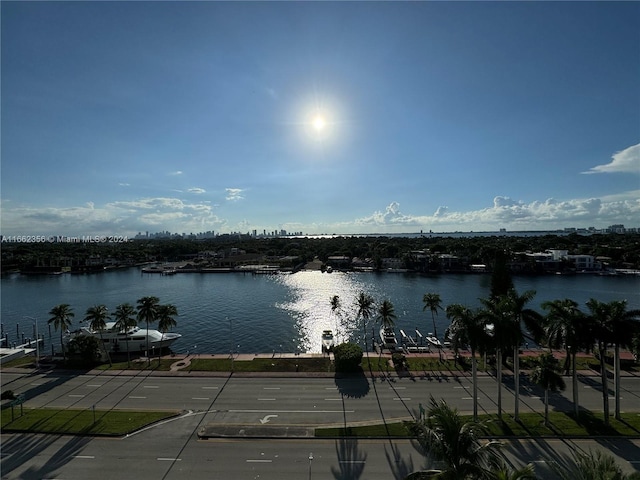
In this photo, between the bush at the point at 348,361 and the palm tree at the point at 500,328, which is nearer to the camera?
the palm tree at the point at 500,328

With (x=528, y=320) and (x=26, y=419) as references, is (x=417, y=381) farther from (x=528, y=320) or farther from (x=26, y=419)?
(x=26, y=419)

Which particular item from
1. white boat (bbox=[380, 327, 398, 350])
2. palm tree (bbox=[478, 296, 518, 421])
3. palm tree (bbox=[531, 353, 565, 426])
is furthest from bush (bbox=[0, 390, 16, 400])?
palm tree (bbox=[531, 353, 565, 426])

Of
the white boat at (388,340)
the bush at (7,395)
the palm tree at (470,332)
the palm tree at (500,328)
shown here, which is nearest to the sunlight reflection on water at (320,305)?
the white boat at (388,340)

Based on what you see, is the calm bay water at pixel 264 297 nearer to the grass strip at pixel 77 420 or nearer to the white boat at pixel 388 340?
the white boat at pixel 388 340

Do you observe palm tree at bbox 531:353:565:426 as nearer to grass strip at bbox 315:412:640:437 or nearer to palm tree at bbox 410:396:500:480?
grass strip at bbox 315:412:640:437

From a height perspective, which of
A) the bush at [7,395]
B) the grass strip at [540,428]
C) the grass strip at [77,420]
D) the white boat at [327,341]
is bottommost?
the white boat at [327,341]

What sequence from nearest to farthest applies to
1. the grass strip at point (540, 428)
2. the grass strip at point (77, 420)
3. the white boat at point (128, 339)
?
the grass strip at point (540, 428), the grass strip at point (77, 420), the white boat at point (128, 339)
